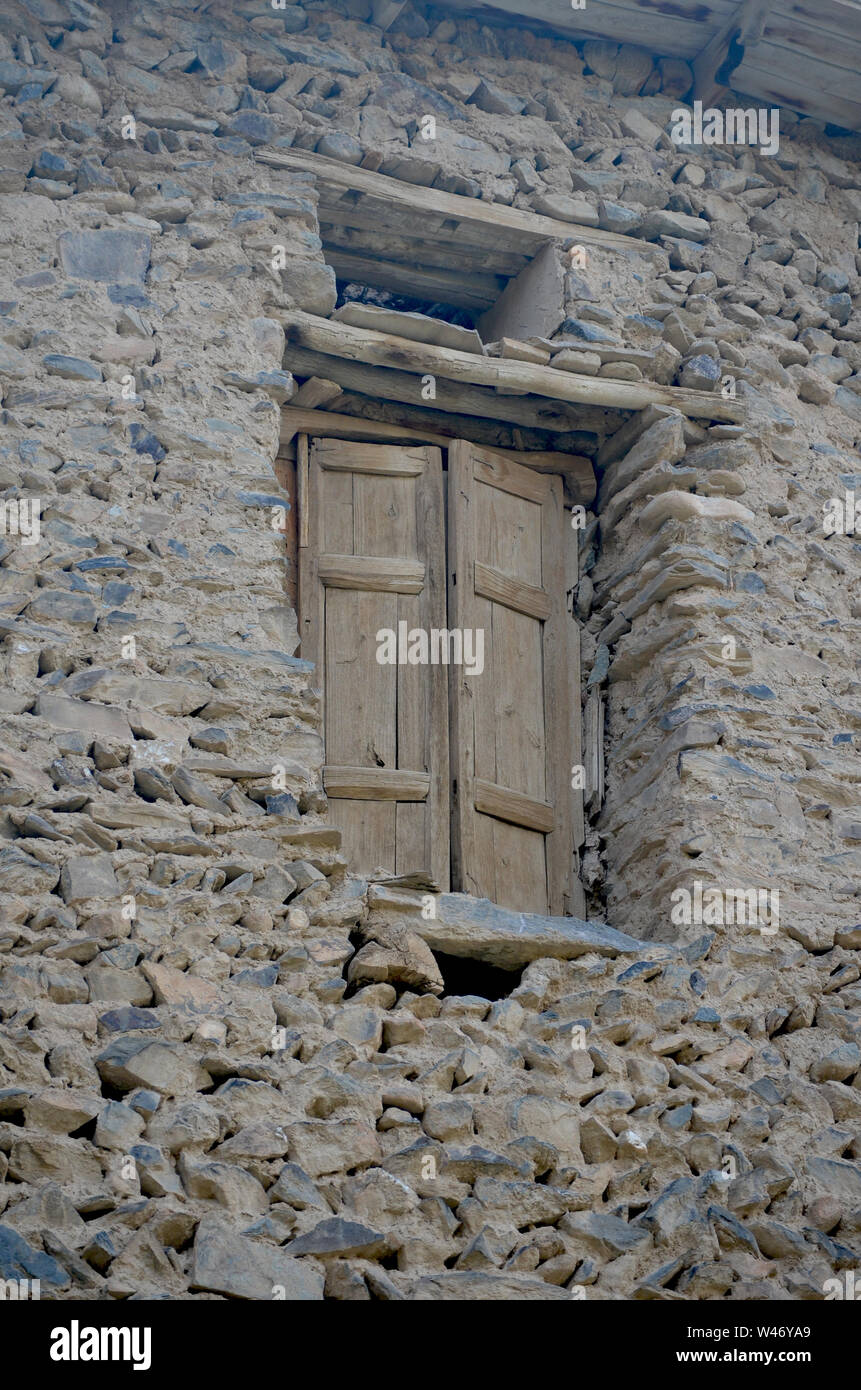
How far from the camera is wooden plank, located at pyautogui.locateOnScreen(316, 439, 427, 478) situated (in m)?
4.98

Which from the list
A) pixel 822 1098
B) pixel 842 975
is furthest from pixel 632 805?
pixel 822 1098

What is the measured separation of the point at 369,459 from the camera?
500 centimetres

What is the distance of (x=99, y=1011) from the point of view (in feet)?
10.9

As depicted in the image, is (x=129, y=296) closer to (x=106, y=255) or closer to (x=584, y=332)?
(x=106, y=255)

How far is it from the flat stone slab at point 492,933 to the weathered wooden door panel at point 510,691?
46 cm

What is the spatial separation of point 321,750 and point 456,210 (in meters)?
2.10

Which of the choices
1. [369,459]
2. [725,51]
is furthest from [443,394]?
[725,51]

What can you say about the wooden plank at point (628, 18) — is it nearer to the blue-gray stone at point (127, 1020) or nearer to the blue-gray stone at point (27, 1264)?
the blue-gray stone at point (127, 1020)

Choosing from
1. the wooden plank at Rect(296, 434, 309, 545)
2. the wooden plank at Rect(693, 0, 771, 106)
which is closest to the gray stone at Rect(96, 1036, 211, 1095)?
the wooden plank at Rect(296, 434, 309, 545)

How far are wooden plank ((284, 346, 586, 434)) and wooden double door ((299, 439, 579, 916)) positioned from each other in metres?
0.15

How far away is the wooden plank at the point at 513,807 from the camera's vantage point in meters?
4.62

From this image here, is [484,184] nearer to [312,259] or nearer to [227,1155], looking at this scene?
[312,259]

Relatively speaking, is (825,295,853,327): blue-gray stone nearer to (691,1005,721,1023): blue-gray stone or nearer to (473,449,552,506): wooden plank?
(473,449,552,506): wooden plank

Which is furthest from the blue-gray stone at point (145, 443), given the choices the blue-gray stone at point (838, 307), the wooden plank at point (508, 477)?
the blue-gray stone at point (838, 307)
